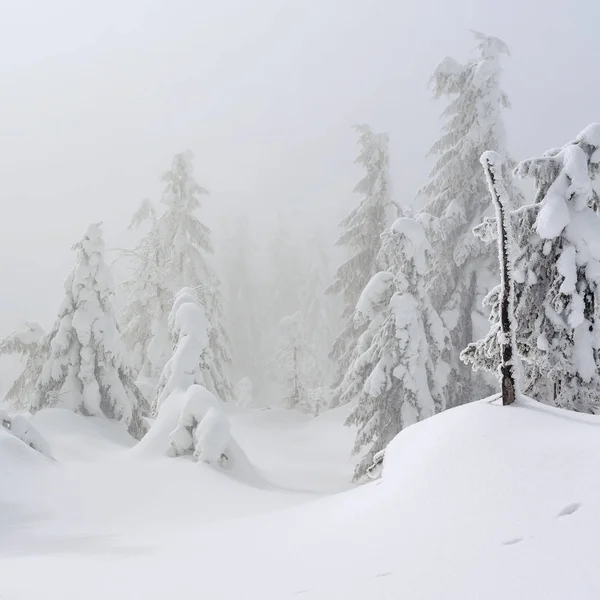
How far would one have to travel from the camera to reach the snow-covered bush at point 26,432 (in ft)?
36.4

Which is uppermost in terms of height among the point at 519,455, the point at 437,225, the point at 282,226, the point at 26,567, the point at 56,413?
the point at 282,226

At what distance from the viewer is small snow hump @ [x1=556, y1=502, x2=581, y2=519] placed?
9.89ft

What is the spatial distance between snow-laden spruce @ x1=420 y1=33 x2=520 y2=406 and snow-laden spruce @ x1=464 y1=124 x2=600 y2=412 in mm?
8898

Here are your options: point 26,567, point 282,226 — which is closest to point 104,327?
point 26,567

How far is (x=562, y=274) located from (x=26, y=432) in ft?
35.2

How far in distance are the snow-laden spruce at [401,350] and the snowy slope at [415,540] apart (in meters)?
9.10

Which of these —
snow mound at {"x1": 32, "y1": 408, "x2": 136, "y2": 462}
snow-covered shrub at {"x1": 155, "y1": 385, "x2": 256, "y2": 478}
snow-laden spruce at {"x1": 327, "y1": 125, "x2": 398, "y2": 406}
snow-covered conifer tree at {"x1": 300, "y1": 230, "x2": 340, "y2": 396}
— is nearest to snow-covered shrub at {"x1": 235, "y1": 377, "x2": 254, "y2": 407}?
snow-covered conifer tree at {"x1": 300, "y1": 230, "x2": 340, "y2": 396}

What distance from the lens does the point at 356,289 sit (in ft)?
85.0

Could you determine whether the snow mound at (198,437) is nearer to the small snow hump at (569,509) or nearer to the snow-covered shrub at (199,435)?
the snow-covered shrub at (199,435)

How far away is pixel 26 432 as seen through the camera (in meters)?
11.1

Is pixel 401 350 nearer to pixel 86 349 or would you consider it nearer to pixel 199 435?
pixel 199 435

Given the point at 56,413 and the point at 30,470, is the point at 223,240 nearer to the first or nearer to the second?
the point at 56,413

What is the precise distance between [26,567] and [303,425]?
19.4 metres

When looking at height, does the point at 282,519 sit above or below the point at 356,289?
below
